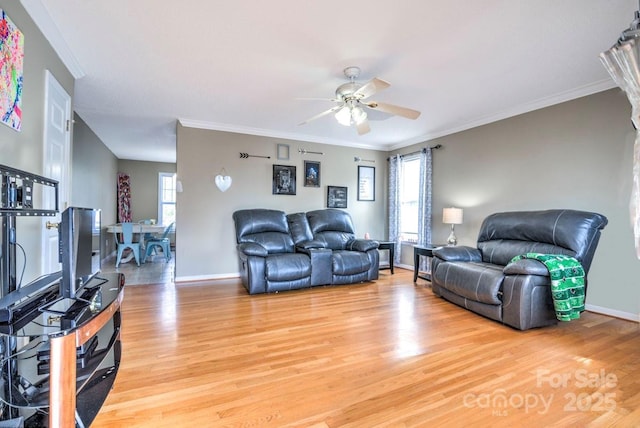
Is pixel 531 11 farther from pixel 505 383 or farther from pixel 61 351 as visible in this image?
pixel 61 351

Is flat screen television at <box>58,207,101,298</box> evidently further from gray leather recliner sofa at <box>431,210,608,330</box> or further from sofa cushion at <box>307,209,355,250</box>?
sofa cushion at <box>307,209,355,250</box>

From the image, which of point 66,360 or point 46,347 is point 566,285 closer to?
point 66,360

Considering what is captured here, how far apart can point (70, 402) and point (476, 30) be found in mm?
3215

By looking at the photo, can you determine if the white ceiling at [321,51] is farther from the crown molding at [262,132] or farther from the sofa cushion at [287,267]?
the sofa cushion at [287,267]

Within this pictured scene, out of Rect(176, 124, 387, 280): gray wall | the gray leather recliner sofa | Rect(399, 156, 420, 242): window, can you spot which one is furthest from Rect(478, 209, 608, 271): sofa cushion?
Rect(176, 124, 387, 280): gray wall

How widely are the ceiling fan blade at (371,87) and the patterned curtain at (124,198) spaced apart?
25.1 ft

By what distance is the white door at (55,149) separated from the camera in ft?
7.79

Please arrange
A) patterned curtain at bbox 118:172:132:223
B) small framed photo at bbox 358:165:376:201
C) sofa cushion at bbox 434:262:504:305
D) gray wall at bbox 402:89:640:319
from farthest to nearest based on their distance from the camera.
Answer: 1. patterned curtain at bbox 118:172:132:223
2. small framed photo at bbox 358:165:376:201
3. gray wall at bbox 402:89:640:319
4. sofa cushion at bbox 434:262:504:305

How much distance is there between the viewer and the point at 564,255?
2980 millimetres

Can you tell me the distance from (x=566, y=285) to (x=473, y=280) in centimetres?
77

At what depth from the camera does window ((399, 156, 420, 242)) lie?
18.8 feet

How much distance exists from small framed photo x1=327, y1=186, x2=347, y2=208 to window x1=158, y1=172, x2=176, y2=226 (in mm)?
5174

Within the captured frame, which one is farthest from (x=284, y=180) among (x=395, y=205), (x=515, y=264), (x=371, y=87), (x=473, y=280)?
(x=515, y=264)

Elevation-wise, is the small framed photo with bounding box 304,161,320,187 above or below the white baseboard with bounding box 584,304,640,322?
above
